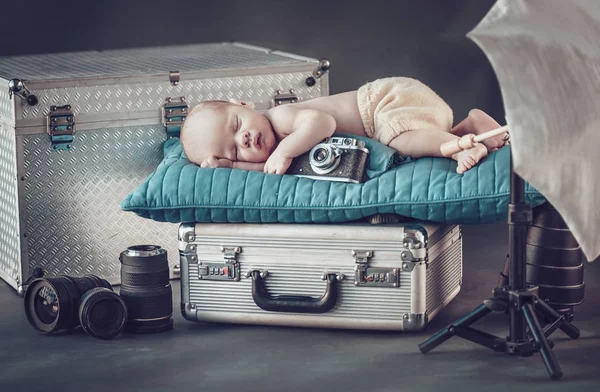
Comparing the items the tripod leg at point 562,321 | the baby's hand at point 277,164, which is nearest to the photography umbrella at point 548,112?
the tripod leg at point 562,321

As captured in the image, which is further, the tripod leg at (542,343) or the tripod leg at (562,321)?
the tripod leg at (562,321)

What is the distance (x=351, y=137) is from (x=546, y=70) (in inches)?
45.7

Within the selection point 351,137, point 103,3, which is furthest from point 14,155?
point 103,3

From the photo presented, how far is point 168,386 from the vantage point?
13.8 feet

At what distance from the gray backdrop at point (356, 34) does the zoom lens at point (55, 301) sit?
111 inches

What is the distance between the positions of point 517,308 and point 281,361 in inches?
33.7

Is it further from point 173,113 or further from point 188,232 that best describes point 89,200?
point 188,232

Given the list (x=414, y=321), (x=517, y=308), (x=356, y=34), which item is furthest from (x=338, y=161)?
(x=356, y=34)

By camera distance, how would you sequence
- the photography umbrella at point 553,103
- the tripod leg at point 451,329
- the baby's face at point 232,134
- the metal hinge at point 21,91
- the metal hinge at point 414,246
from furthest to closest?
the metal hinge at point 21,91
the baby's face at point 232,134
the metal hinge at point 414,246
the tripod leg at point 451,329
the photography umbrella at point 553,103

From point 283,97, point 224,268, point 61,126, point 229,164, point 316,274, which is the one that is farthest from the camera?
point 283,97

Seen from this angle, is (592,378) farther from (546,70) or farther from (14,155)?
(14,155)

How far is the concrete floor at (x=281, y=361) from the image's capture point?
4191 mm

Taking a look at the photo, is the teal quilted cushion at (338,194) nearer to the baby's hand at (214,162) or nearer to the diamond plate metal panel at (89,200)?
the baby's hand at (214,162)

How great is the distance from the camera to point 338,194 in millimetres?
4727
